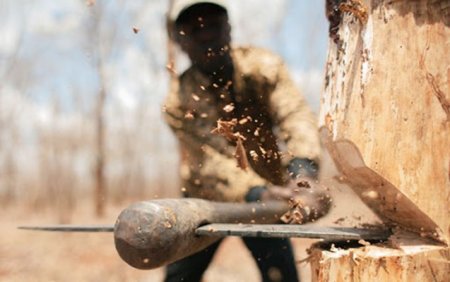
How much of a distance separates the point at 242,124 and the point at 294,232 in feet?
3.44

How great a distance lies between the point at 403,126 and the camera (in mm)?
1683

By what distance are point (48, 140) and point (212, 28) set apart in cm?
2745

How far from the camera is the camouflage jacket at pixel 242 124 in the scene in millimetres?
2562

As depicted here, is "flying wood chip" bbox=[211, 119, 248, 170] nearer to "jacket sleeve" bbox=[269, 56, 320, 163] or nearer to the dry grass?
"jacket sleeve" bbox=[269, 56, 320, 163]

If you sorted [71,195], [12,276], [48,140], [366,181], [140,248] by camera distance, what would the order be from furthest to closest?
[48,140]
[71,195]
[12,276]
[366,181]
[140,248]

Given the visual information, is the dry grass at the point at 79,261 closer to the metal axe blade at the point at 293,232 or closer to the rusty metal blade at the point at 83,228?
the rusty metal blade at the point at 83,228

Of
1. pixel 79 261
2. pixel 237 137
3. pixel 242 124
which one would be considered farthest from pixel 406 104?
pixel 79 261

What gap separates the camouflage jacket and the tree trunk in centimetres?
70

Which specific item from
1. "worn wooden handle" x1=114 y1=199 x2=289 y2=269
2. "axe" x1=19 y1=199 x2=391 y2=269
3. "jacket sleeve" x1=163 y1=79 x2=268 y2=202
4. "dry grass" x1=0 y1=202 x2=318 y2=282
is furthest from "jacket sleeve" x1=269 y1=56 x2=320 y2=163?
"dry grass" x1=0 y1=202 x2=318 y2=282

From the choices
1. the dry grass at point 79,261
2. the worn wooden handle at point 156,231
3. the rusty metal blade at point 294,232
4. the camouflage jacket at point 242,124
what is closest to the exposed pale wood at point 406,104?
the rusty metal blade at point 294,232

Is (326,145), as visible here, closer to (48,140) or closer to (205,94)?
(205,94)

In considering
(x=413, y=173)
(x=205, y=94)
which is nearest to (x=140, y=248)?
(x=413, y=173)

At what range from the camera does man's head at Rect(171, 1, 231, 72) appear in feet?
9.10

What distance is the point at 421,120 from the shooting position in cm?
168
